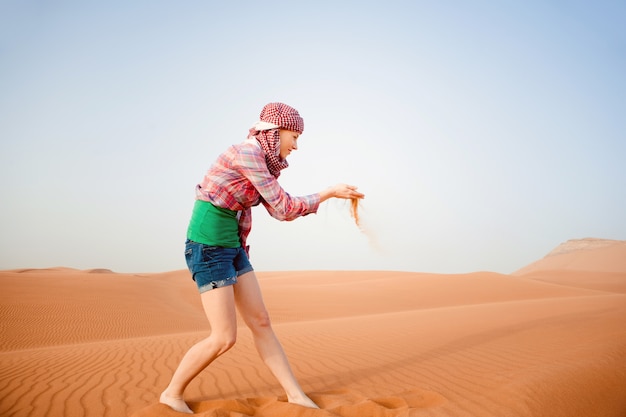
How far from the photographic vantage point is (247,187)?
331cm

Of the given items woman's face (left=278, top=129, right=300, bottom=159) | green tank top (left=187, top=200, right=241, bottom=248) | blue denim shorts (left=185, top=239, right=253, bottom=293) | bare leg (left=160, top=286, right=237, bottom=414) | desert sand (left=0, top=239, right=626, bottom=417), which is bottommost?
desert sand (left=0, top=239, right=626, bottom=417)

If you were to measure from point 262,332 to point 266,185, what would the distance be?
4.10 ft

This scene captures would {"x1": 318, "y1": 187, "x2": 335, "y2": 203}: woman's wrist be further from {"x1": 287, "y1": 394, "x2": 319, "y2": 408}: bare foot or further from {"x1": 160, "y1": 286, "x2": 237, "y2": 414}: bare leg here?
{"x1": 287, "y1": 394, "x2": 319, "y2": 408}: bare foot

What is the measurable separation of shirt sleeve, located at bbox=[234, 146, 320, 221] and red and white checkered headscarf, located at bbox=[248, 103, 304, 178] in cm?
12

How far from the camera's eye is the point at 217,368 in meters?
5.83

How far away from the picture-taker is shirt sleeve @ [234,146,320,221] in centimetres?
318

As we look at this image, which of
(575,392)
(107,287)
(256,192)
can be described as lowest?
(107,287)

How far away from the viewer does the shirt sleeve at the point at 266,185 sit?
3178mm

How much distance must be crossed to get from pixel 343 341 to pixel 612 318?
19.6 feet

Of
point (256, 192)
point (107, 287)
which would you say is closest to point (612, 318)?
point (256, 192)

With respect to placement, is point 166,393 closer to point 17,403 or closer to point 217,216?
point 217,216

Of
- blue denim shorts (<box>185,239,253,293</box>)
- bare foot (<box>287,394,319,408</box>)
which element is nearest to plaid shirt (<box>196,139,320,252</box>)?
blue denim shorts (<box>185,239,253,293</box>)

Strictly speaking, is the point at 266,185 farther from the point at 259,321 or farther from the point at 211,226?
the point at 259,321

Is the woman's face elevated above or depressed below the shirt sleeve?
above
